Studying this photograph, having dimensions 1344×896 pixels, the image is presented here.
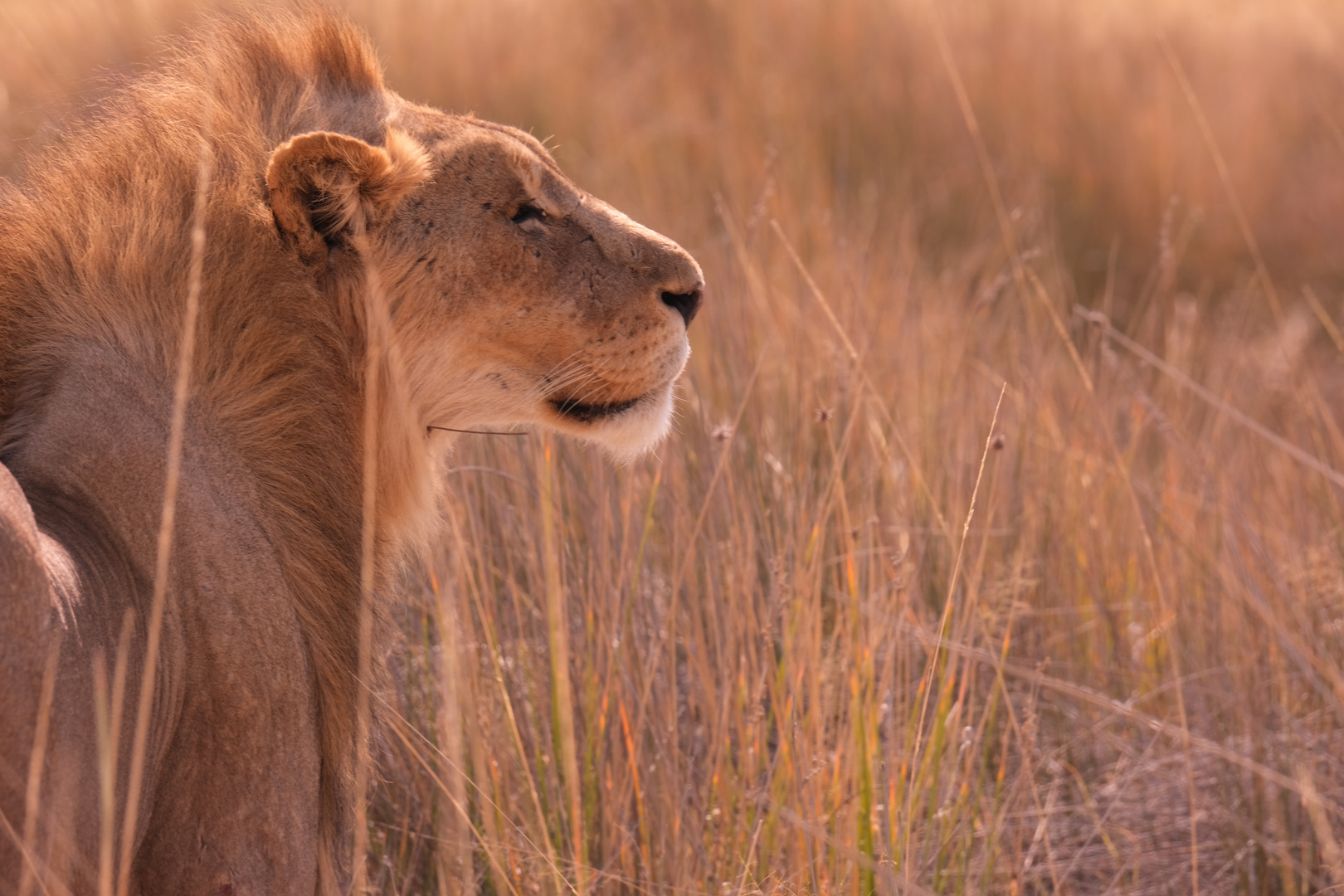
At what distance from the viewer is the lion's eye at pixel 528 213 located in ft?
7.71

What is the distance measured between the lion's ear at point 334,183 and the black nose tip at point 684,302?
54cm

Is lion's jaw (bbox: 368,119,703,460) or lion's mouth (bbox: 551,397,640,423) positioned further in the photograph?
lion's mouth (bbox: 551,397,640,423)

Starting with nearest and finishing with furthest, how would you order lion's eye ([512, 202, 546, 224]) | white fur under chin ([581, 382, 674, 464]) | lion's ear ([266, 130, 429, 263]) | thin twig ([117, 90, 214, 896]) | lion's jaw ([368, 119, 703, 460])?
1. thin twig ([117, 90, 214, 896])
2. lion's ear ([266, 130, 429, 263])
3. lion's jaw ([368, 119, 703, 460])
4. lion's eye ([512, 202, 546, 224])
5. white fur under chin ([581, 382, 674, 464])

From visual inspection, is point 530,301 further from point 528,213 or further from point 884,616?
point 884,616

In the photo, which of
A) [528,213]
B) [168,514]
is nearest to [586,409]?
[528,213]

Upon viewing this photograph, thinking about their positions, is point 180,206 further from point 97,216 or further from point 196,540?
point 196,540

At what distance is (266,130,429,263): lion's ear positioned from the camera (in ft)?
6.69

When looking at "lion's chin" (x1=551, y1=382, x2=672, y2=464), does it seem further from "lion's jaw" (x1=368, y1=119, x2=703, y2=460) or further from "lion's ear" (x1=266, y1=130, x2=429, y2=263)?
"lion's ear" (x1=266, y1=130, x2=429, y2=263)

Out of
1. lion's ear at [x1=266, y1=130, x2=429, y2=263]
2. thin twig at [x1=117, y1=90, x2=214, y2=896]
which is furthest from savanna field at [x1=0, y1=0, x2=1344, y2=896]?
lion's ear at [x1=266, y1=130, x2=429, y2=263]

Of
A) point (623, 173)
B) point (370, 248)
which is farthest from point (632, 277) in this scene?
point (623, 173)

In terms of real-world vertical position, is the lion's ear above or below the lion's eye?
above

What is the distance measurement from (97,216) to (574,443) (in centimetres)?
158

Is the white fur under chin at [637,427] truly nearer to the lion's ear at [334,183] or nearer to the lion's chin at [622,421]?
the lion's chin at [622,421]

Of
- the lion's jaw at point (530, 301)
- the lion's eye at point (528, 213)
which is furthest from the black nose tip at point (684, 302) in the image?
the lion's eye at point (528, 213)
